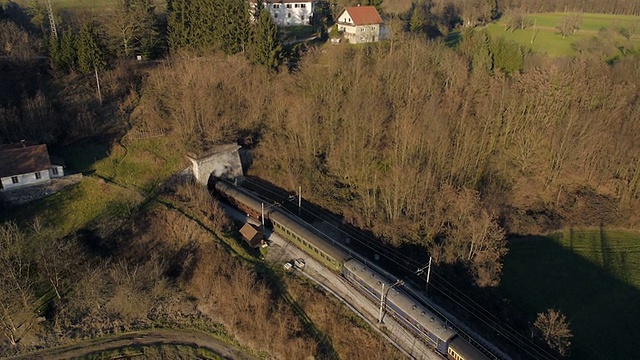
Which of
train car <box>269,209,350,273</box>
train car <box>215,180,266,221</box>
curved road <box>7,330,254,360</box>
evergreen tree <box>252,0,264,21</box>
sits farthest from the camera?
evergreen tree <box>252,0,264,21</box>

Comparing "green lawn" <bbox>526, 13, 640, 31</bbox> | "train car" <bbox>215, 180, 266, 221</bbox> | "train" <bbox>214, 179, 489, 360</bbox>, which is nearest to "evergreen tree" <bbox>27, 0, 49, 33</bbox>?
"train car" <bbox>215, 180, 266, 221</bbox>

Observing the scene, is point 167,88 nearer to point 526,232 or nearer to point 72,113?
point 72,113

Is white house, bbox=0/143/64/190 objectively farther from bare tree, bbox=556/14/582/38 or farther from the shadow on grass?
bare tree, bbox=556/14/582/38

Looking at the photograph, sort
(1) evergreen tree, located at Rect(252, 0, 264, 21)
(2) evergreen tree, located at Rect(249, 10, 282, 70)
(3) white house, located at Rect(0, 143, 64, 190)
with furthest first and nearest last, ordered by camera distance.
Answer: (1) evergreen tree, located at Rect(252, 0, 264, 21)
(2) evergreen tree, located at Rect(249, 10, 282, 70)
(3) white house, located at Rect(0, 143, 64, 190)

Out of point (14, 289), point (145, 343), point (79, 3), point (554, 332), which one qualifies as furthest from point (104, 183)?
point (79, 3)

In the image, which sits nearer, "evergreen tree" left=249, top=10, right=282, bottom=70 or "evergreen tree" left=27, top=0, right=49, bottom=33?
"evergreen tree" left=249, top=10, right=282, bottom=70

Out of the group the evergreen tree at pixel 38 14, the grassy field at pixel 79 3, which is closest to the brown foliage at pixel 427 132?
the evergreen tree at pixel 38 14
